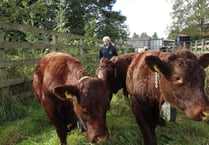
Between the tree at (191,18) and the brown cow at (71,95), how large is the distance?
37288 millimetres

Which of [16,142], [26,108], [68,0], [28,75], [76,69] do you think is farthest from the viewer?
[68,0]

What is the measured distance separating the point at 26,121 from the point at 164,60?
121 inches

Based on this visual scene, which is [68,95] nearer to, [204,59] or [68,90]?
[68,90]

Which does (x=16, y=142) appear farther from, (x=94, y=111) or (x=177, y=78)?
(x=177, y=78)

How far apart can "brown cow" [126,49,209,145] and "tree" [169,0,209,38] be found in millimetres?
37196

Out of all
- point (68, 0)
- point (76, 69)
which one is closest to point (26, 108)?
point (76, 69)

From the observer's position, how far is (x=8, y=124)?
5180 mm

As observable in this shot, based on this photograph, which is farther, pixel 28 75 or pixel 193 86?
pixel 28 75

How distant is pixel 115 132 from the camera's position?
4.39 m

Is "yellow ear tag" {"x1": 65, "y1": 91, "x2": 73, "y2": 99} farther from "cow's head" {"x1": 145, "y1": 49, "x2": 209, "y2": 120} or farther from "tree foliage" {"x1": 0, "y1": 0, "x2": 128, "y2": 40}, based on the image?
"tree foliage" {"x1": 0, "y1": 0, "x2": 128, "y2": 40}

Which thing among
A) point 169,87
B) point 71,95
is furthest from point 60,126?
point 169,87

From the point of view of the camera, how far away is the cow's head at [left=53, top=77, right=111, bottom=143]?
3.00 meters

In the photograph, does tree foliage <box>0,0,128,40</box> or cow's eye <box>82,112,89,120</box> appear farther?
tree foliage <box>0,0,128,40</box>

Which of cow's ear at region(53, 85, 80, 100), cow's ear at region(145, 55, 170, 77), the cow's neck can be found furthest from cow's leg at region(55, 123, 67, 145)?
cow's ear at region(145, 55, 170, 77)
